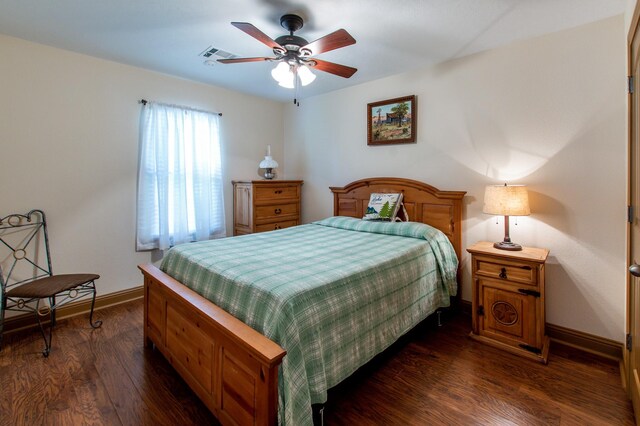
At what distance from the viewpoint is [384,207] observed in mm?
3264

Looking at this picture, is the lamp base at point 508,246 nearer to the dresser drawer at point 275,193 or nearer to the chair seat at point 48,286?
the dresser drawer at point 275,193

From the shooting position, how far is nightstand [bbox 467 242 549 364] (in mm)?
2188

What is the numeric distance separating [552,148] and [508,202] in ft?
1.97

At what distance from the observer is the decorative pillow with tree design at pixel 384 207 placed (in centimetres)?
321

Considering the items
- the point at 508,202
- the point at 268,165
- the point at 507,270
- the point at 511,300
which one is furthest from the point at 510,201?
the point at 268,165

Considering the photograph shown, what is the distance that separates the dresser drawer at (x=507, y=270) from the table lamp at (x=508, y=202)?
0.18m

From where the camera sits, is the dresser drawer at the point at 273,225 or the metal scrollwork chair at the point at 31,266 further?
the dresser drawer at the point at 273,225

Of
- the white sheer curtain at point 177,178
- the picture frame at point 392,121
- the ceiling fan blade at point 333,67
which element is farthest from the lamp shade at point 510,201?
the white sheer curtain at point 177,178

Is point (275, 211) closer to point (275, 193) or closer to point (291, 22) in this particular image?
point (275, 193)

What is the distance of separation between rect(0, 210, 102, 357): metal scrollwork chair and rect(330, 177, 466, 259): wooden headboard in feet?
8.84

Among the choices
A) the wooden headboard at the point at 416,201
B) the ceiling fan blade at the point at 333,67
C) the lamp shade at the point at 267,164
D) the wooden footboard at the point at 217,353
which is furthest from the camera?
the lamp shade at the point at 267,164

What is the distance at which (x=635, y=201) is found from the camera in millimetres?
1659

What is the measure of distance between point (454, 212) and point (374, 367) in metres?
1.64

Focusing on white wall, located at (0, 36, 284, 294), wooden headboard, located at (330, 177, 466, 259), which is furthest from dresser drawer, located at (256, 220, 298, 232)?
white wall, located at (0, 36, 284, 294)
